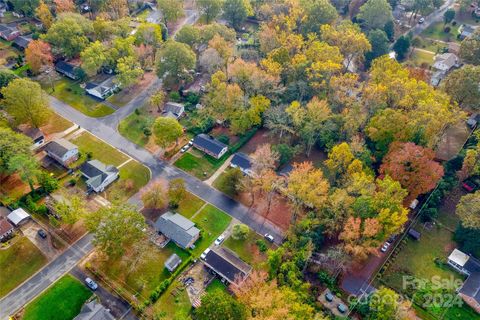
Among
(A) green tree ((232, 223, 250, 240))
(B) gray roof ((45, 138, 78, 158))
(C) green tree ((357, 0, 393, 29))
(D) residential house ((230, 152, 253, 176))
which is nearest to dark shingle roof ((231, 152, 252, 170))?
(D) residential house ((230, 152, 253, 176))

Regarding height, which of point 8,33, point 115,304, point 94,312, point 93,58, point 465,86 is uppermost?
point 465,86

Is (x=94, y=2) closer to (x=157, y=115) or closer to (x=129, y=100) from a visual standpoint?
(x=129, y=100)

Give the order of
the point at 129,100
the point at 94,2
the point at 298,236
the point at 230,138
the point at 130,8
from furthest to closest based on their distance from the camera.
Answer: the point at 130,8 → the point at 94,2 → the point at 129,100 → the point at 230,138 → the point at 298,236

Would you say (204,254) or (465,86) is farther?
(465,86)

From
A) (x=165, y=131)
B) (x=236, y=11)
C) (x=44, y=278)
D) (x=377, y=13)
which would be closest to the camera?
(x=44, y=278)

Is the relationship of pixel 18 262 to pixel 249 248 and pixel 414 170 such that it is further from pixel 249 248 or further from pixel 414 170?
pixel 414 170

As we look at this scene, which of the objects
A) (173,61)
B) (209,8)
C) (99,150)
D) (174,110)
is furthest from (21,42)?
(209,8)

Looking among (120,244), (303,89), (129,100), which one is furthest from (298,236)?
(129,100)

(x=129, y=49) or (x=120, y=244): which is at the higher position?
(x=129, y=49)
